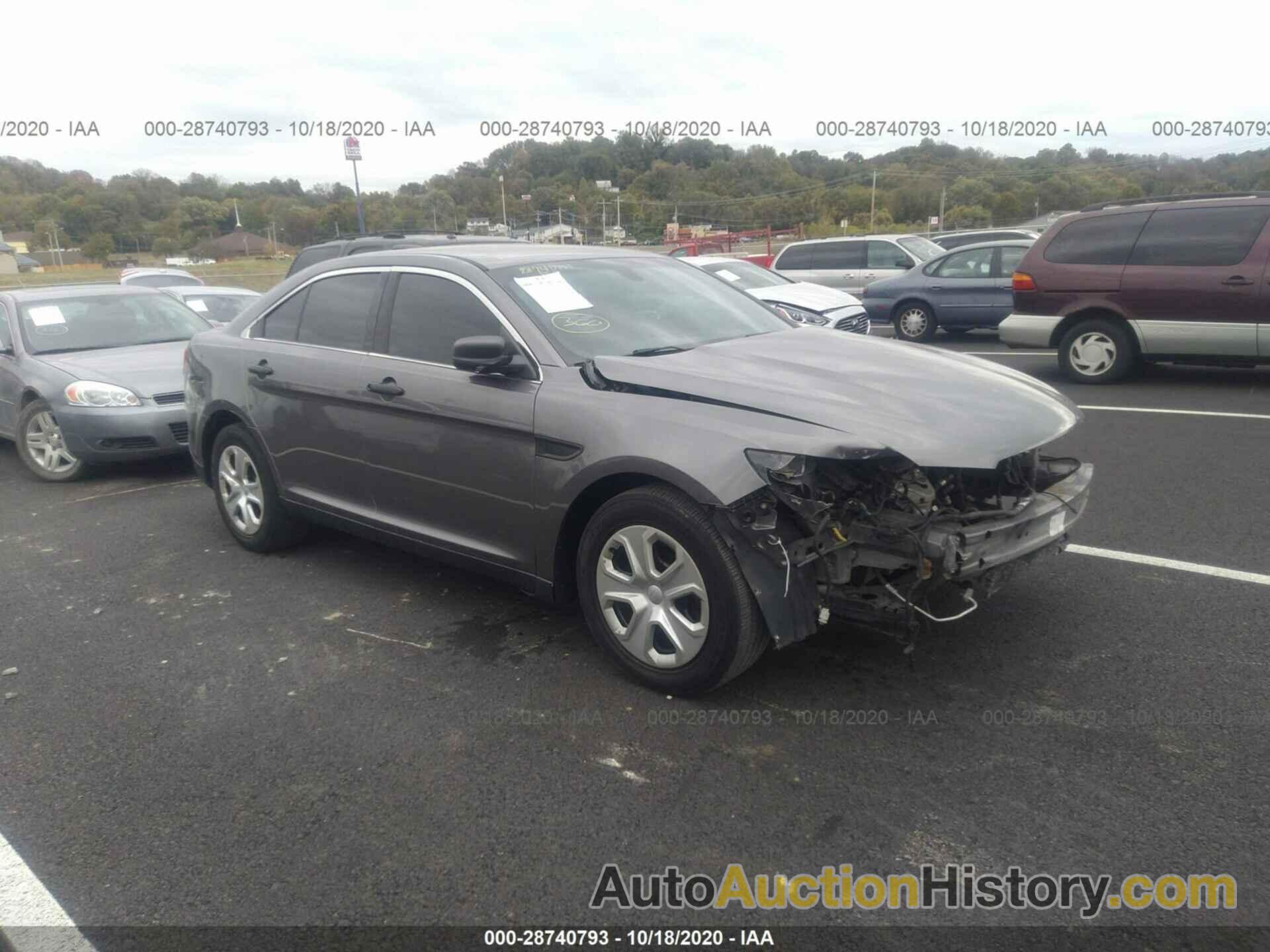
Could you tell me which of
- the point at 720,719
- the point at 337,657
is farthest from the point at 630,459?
the point at 337,657

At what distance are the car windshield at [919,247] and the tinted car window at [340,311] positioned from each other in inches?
543

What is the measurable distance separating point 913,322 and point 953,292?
75cm

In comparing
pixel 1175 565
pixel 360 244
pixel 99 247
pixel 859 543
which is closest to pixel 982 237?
pixel 360 244

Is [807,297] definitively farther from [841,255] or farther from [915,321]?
[841,255]

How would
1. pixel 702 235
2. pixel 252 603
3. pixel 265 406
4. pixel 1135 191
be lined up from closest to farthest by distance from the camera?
pixel 252 603 → pixel 265 406 → pixel 1135 191 → pixel 702 235

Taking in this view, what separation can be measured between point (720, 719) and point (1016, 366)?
30.1ft

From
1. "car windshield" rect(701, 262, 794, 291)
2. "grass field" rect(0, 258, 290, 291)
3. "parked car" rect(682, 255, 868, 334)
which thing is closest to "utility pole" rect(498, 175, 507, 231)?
"car windshield" rect(701, 262, 794, 291)

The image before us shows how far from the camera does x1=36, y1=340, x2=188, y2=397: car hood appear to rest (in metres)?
7.53

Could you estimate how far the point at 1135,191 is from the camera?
87.2 ft

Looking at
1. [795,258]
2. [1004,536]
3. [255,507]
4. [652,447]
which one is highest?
[795,258]

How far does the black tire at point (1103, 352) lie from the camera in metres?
9.53

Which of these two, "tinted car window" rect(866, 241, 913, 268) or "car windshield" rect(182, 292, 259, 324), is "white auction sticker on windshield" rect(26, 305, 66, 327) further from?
"tinted car window" rect(866, 241, 913, 268)

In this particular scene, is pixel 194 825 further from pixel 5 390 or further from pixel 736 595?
pixel 5 390

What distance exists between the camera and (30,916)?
2621 mm
